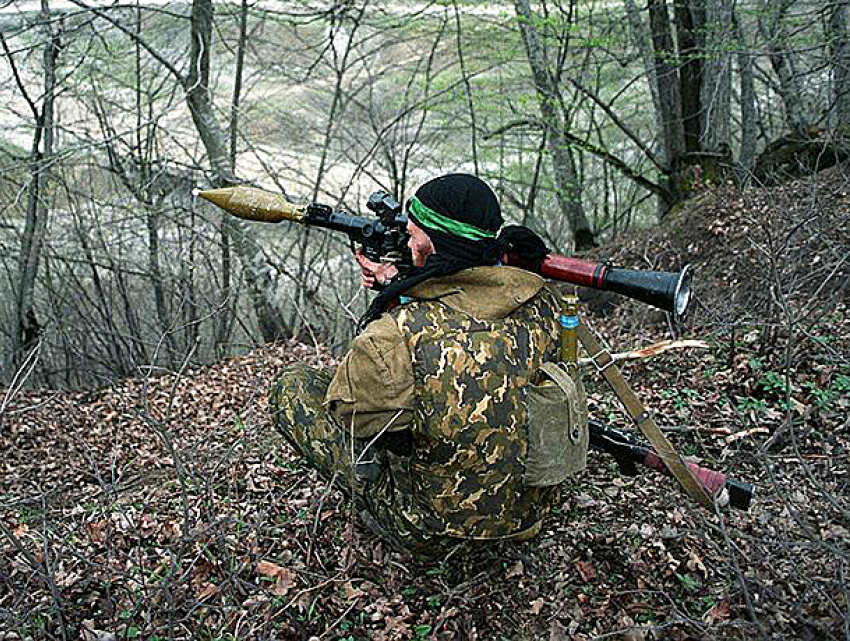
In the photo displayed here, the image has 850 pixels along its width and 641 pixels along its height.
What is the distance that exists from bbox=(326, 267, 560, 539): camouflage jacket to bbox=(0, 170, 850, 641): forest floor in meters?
0.38

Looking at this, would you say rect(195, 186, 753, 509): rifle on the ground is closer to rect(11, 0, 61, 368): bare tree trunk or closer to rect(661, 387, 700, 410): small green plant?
rect(661, 387, 700, 410): small green plant

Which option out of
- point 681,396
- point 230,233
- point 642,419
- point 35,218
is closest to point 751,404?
point 681,396

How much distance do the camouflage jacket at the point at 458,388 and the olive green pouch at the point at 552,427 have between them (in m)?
0.05

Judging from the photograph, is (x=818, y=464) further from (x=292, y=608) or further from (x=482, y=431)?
(x=292, y=608)

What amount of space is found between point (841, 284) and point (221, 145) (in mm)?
6045

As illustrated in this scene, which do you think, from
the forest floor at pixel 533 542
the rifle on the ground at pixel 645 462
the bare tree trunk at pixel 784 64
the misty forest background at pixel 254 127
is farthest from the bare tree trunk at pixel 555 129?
the rifle on the ground at pixel 645 462

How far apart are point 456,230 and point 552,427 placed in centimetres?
82

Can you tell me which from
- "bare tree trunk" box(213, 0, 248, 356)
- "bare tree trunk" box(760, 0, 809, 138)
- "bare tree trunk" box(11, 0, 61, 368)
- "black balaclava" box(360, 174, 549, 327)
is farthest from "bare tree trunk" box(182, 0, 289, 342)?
"bare tree trunk" box(760, 0, 809, 138)

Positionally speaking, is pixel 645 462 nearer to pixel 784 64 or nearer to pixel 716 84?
pixel 716 84

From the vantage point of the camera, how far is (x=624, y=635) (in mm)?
2748

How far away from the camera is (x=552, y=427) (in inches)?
111

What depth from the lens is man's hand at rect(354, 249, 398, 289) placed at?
3.16 metres

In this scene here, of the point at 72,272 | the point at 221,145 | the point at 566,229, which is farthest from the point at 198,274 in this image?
the point at 566,229

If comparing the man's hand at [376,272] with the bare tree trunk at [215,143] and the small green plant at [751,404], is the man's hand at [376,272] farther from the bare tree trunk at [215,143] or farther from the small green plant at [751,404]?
the bare tree trunk at [215,143]
